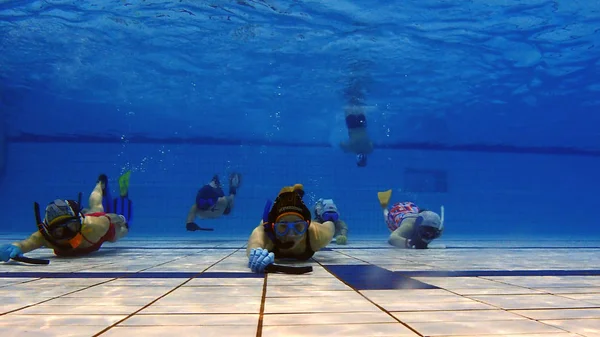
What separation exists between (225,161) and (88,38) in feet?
62.5

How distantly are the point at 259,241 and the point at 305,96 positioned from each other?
724 inches

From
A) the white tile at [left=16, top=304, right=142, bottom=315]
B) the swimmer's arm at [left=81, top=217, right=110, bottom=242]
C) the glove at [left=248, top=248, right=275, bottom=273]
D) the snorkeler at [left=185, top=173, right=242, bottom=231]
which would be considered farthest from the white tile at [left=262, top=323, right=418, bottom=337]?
the snorkeler at [left=185, top=173, right=242, bottom=231]

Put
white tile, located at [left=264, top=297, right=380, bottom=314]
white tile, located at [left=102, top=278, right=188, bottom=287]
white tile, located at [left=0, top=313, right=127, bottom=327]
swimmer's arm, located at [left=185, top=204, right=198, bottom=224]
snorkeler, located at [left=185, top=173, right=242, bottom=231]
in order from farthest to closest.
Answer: snorkeler, located at [left=185, top=173, right=242, bottom=231], swimmer's arm, located at [left=185, top=204, right=198, bottom=224], white tile, located at [left=102, top=278, right=188, bottom=287], white tile, located at [left=264, top=297, right=380, bottom=314], white tile, located at [left=0, top=313, right=127, bottom=327]

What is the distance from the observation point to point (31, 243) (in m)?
5.94

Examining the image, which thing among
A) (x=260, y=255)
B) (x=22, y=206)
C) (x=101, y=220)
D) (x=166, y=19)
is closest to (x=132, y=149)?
(x=22, y=206)

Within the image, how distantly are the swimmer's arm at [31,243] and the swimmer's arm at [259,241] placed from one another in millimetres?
3105

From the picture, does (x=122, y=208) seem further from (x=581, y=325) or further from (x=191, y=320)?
(x=581, y=325)

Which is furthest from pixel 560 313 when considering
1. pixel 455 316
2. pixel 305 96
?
pixel 305 96

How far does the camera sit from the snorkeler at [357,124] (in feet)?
72.9

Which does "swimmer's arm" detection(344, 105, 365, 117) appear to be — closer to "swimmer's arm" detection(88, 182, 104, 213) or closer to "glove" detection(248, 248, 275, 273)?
"swimmer's arm" detection(88, 182, 104, 213)

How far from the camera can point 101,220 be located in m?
7.21

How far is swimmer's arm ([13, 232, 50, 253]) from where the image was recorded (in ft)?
19.1

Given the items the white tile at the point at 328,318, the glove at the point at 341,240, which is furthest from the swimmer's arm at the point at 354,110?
the white tile at the point at 328,318

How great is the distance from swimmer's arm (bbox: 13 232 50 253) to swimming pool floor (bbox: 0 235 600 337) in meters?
1.27
